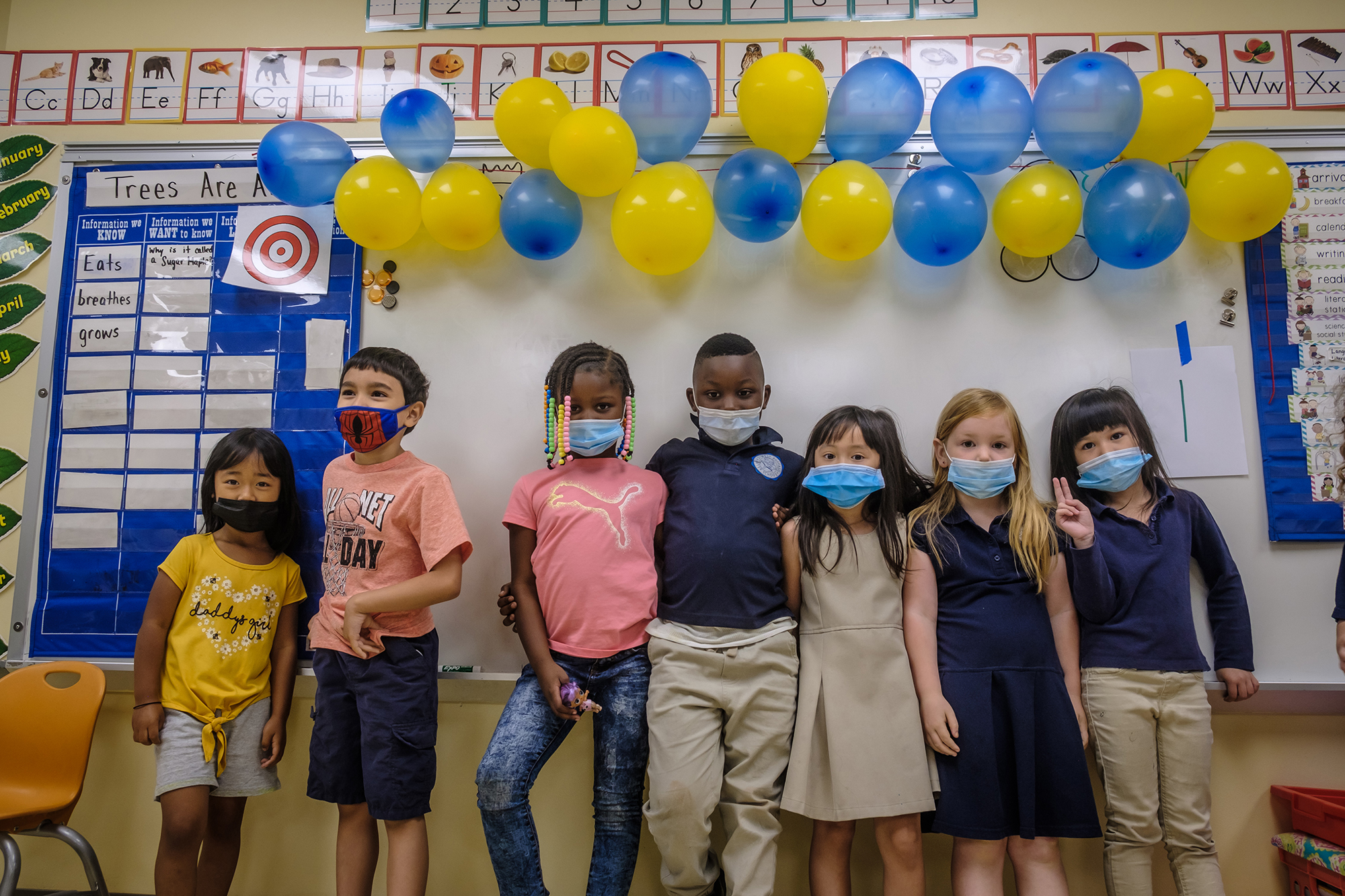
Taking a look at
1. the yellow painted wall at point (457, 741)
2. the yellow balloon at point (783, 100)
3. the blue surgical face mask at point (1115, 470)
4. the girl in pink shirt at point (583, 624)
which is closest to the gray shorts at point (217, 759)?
the yellow painted wall at point (457, 741)

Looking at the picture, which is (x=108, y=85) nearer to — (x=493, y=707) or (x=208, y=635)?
(x=208, y=635)

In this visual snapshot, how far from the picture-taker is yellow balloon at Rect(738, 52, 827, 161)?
1979 mm

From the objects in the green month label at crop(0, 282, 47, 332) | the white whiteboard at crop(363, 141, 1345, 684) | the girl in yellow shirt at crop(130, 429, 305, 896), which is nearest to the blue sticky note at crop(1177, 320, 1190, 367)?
the white whiteboard at crop(363, 141, 1345, 684)

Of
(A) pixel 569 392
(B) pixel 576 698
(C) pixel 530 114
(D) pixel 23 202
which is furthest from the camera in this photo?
(D) pixel 23 202

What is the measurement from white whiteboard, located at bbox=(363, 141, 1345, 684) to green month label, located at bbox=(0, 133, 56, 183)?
1.41 meters

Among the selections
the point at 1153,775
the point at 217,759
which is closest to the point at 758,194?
the point at 1153,775

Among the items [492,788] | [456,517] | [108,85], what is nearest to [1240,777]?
[492,788]

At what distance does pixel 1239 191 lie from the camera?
1983mm

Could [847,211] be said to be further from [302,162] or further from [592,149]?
[302,162]

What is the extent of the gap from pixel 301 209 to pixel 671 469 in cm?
157

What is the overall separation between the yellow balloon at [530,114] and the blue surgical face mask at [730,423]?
899mm

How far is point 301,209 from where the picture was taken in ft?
7.77

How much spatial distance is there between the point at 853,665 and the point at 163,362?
2.38 metres

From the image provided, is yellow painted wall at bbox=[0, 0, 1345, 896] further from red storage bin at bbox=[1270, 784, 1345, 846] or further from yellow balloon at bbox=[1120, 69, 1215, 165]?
yellow balloon at bbox=[1120, 69, 1215, 165]
